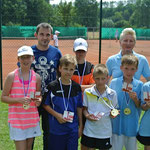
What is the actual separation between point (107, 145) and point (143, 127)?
0.55 meters

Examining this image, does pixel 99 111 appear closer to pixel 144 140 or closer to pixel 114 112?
pixel 114 112

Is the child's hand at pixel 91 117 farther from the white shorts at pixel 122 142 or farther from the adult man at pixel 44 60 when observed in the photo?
the adult man at pixel 44 60

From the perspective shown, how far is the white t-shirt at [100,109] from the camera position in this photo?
3.29 meters

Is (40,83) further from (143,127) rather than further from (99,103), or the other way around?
(143,127)

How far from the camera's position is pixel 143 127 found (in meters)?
3.32

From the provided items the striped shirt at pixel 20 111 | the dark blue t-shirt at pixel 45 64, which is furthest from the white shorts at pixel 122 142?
the dark blue t-shirt at pixel 45 64

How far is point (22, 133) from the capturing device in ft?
10.4

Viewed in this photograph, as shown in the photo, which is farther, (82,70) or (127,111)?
(82,70)

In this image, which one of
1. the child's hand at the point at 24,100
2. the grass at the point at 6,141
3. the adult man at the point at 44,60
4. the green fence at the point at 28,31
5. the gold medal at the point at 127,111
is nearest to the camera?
the child's hand at the point at 24,100

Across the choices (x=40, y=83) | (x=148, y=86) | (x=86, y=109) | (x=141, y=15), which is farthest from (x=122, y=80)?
(x=141, y=15)

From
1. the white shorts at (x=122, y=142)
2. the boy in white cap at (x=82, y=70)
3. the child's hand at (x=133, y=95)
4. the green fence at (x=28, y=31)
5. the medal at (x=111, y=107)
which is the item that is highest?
the green fence at (x=28, y=31)

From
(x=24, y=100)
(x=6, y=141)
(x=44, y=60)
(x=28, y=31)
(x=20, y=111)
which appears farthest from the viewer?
(x=28, y=31)

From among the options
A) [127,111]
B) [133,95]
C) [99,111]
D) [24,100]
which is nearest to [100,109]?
[99,111]

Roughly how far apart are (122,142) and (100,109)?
22.8 inches
